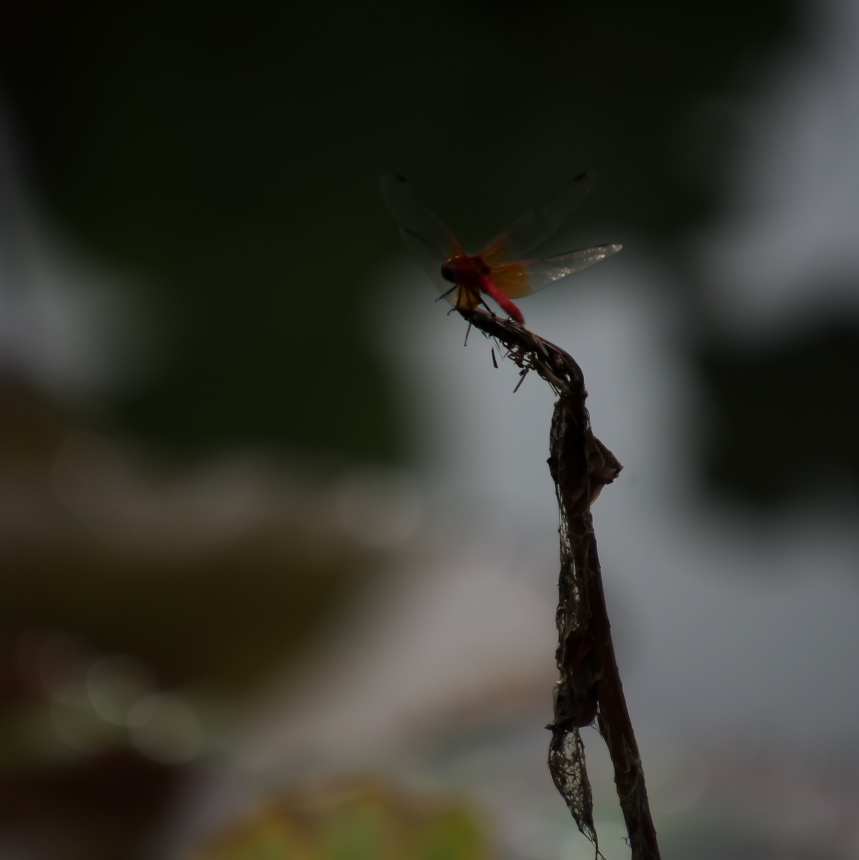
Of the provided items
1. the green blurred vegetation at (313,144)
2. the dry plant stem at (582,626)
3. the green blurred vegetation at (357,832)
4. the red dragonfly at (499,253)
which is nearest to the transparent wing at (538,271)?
the red dragonfly at (499,253)

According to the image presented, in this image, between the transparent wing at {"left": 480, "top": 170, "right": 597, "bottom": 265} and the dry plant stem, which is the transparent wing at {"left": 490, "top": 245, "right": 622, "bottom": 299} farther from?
the dry plant stem

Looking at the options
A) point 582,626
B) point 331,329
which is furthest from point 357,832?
point 331,329

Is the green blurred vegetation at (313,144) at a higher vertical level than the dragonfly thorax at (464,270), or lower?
higher

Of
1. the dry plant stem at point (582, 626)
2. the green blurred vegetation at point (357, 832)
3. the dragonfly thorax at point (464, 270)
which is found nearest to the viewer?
the dry plant stem at point (582, 626)

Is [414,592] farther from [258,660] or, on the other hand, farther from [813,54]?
[813,54]

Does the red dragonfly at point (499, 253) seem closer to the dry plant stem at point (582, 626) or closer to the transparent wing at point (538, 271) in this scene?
the transparent wing at point (538, 271)

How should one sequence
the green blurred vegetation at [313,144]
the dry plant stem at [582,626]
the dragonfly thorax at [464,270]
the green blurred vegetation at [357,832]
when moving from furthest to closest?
the green blurred vegetation at [313,144]
the green blurred vegetation at [357,832]
the dragonfly thorax at [464,270]
the dry plant stem at [582,626]

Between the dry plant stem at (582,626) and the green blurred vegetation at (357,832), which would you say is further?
the green blurred vegetation at (357,832)

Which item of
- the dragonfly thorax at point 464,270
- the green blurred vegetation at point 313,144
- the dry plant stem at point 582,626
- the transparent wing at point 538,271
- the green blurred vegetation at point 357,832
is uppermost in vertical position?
the green blurred vegetation at point 313,144
